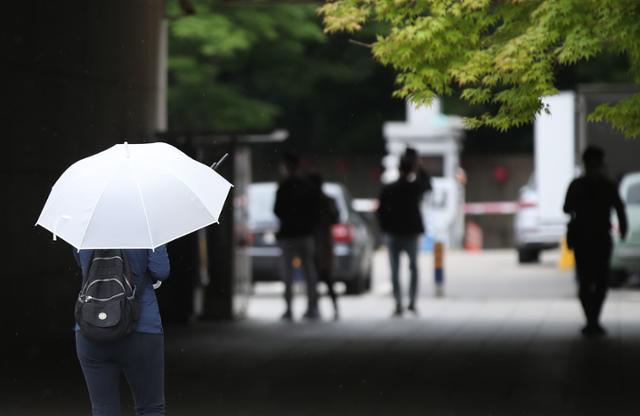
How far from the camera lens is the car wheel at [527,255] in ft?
98.6

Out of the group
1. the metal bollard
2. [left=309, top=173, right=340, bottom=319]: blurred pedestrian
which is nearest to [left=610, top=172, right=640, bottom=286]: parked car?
the metal bollard

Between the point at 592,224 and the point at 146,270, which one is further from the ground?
the point at 592,224

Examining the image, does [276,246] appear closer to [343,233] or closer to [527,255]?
[343,233]

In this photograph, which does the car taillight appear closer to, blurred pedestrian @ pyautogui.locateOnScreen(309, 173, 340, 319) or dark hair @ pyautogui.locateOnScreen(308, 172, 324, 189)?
blurred pedestrian @ pyautogui.locateOnScreen(309, 173, 340, 319)

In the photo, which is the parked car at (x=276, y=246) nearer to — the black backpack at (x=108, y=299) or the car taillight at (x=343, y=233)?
the car taillight at (x=343, y=233)

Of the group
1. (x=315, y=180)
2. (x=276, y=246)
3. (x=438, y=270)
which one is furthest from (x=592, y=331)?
(x=276, y=246)

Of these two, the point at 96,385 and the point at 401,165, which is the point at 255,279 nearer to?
the point at 401,165

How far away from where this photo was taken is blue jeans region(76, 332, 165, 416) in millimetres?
6547

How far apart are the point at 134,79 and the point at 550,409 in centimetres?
766

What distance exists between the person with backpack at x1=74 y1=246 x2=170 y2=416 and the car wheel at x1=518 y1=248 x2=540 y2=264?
2377cm

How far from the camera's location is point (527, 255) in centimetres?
3023

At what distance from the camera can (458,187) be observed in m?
37.1

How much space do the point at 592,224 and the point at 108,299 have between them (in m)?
9.33

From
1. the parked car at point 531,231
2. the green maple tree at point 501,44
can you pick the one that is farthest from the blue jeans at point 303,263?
the parked car at point 531,231
